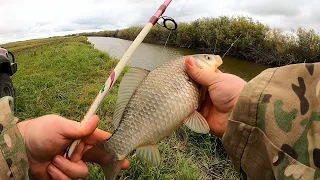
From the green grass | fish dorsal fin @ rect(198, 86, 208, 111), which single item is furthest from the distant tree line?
fish dorsal fin @ rect(198, 86, 208, 111)

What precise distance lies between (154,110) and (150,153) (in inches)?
11.5

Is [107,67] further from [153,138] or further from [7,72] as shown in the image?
[153,138]

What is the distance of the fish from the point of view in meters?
2.00

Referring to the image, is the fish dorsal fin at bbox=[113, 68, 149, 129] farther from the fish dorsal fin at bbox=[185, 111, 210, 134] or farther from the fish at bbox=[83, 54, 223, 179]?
the fish dorsal fin at bbox=[185, 111, 210, 134]

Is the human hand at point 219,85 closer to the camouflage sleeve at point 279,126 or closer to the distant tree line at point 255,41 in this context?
the camouflage sleeve at point 279,126

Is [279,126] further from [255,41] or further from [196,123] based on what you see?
[255,41]

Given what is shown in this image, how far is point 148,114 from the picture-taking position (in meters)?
2.03

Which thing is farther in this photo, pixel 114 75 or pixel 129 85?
pixel 129 85

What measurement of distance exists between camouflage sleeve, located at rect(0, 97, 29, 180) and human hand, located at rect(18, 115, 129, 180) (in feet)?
0.89

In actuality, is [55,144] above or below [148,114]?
below

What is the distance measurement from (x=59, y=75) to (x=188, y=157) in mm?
7023

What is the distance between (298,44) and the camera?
17.4 meters

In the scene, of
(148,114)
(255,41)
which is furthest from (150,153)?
(255,41)

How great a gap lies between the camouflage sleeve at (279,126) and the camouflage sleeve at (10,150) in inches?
48.7
